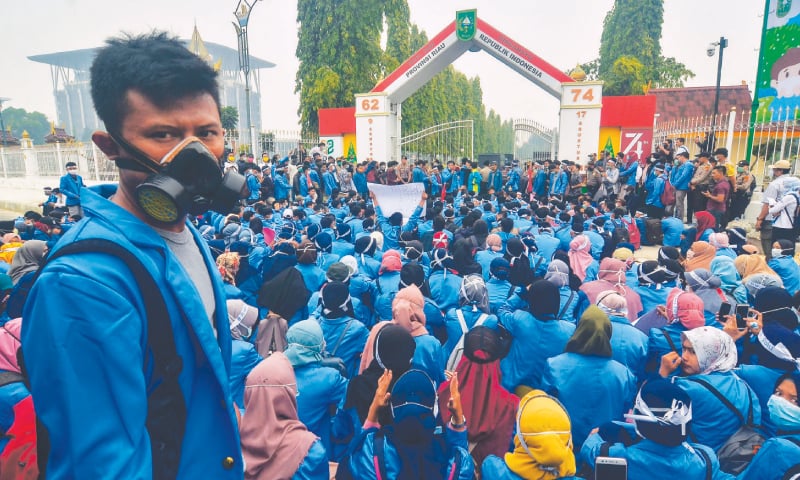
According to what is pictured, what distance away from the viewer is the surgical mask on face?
2441mm

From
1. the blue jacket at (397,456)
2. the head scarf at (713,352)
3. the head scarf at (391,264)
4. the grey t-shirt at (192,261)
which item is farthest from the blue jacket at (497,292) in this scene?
the grey t-shirt at (192,261)

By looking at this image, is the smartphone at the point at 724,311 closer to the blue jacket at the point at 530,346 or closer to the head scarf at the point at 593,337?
the blue jacket at the point at 530,346

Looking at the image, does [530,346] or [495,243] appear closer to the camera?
[530,346]

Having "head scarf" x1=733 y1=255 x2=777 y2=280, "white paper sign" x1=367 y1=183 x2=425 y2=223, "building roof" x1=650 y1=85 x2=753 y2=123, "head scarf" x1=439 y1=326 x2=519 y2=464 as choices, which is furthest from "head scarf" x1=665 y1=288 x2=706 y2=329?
"building roof" x1=650 y1=85 x2=753 y2=123

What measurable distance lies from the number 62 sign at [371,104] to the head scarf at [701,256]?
1510 cm

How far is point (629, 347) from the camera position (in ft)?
12.3

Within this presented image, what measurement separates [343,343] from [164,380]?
290 centimetres

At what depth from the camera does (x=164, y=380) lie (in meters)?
1.16

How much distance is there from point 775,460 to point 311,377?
2.54 m

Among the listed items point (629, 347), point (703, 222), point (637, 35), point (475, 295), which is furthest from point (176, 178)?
point (637, 35)

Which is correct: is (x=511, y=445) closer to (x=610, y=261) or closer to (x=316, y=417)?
(x=316, y=417)

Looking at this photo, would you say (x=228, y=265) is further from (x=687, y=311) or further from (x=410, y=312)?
(x=687, y=311)

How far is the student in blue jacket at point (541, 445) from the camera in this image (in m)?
2.30

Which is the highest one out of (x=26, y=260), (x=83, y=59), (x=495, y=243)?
(x=83, y=59)
